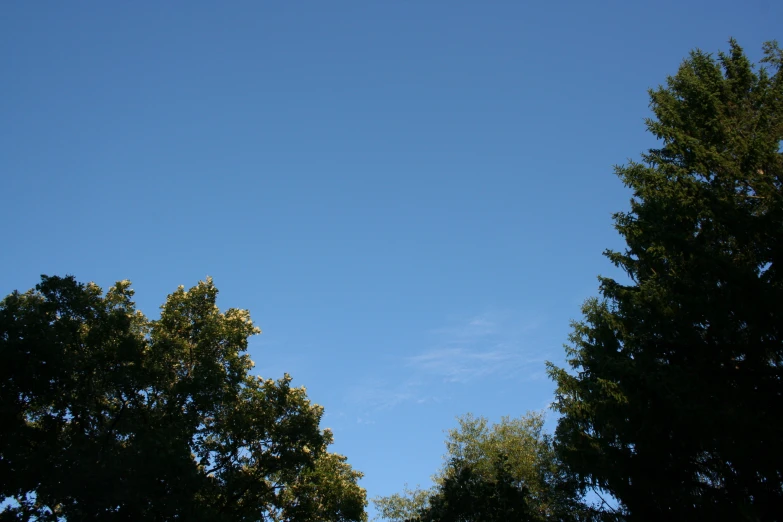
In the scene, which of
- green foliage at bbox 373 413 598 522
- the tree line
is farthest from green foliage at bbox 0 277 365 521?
green foliage at bbox 373 413 598 522

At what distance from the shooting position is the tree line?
552 inches

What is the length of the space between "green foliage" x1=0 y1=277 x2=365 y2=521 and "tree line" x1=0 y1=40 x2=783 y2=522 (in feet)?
0.27

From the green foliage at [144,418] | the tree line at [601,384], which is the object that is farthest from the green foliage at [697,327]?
the green foliage at [144,418]

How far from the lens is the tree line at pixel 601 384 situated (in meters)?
14.0

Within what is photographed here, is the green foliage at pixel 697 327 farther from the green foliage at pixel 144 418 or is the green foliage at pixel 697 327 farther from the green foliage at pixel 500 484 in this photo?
the green foliage at pixel 144 418

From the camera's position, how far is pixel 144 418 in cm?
2127

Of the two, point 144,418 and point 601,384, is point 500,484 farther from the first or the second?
point 144,418

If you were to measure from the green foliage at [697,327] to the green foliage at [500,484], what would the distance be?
352 centimetres

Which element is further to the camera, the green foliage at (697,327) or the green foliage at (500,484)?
the green foliage at (500,484)

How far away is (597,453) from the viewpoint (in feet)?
58.3

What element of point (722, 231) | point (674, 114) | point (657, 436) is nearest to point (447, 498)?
point (657, 436)

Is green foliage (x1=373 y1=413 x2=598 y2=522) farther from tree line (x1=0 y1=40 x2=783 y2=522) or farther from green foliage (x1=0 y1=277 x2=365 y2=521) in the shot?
green foliage (x1=0 y1=277 x2=365 y2=521)

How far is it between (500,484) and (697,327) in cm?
1083

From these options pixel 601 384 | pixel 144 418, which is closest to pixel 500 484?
pixel 601 384
